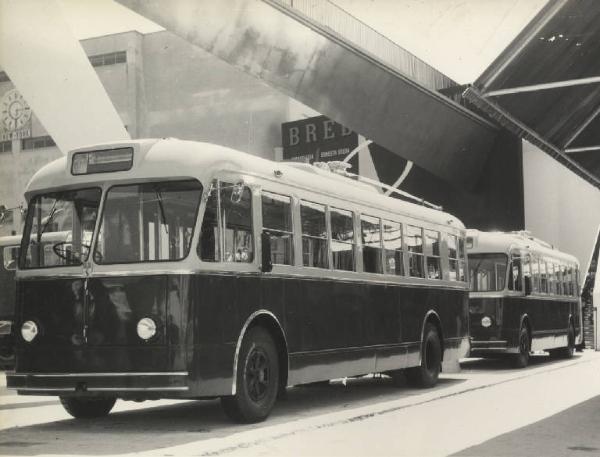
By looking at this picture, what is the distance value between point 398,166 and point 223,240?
102ft

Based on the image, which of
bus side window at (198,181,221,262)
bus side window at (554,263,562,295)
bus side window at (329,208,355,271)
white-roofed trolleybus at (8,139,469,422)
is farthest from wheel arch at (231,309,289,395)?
bus side window at (554,263,562,295)

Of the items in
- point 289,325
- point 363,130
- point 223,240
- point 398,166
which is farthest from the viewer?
point 398,166

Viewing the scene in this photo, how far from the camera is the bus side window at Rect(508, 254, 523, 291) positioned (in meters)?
20.2

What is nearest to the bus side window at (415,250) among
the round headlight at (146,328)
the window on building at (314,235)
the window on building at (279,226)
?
the window on building at (314,235)

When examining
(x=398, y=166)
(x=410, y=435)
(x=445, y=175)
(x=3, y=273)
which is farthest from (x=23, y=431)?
(x=398, y=166)

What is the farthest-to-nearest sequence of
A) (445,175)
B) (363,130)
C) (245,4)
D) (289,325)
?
1. (445,175)
2. (363,130)
3. (245,4)
4. (289,325)

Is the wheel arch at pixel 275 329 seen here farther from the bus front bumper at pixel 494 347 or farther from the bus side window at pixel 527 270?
the bus side window at pixel 527 270

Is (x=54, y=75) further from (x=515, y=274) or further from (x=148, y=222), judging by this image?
(x=148, y=222)

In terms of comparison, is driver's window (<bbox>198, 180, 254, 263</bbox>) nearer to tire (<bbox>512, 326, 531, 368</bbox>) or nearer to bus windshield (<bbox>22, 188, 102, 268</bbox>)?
bus windshield (<bbox>22, 188, 102, 268</bbox>)

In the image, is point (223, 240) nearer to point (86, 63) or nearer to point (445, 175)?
point (86, 63)

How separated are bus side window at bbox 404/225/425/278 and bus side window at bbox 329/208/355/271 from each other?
A: 2087mm

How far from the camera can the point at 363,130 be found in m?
30.1

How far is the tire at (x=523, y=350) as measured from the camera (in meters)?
20.1

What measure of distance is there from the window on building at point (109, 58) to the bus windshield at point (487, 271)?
3991 centimetres
